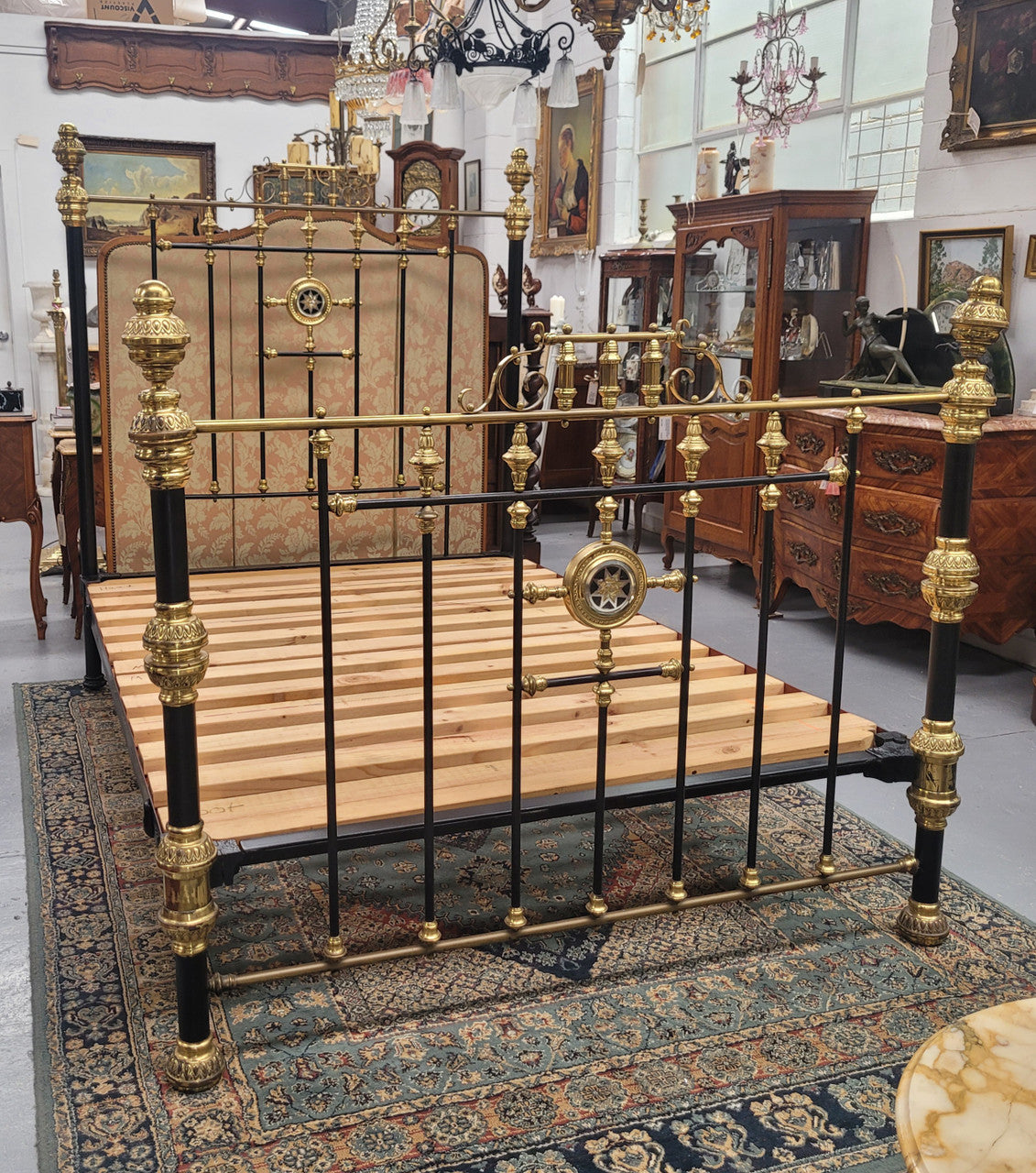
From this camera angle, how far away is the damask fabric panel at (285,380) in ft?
13.3

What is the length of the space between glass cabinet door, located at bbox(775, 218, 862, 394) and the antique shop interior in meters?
0.02

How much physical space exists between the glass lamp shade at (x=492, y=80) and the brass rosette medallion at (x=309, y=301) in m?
1.32

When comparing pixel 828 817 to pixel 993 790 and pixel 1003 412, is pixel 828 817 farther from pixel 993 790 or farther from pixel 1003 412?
pixel 1003 412

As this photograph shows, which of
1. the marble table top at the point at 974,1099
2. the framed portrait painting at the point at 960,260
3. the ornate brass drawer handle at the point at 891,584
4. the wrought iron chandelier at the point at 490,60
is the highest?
the wrought iron chandelier at the point at 490,60

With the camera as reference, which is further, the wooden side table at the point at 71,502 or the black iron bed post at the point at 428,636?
the wooden side table at the point at 71,502

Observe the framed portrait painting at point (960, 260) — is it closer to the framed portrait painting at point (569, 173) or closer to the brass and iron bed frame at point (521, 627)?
the brass and iron bed frame at point (521, 627)

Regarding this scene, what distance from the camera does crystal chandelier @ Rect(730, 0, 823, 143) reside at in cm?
580

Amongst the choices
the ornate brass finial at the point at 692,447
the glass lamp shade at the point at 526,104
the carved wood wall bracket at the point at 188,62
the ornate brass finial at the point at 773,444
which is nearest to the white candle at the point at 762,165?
the glass lamp shade at the point at 526,104

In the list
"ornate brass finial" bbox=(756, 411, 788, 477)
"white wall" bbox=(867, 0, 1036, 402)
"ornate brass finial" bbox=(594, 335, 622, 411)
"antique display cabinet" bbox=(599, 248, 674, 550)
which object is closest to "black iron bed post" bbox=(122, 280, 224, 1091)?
"ornate brass finial" bbox=(594, 335, 622, 411)

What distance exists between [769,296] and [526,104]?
4.48 feet

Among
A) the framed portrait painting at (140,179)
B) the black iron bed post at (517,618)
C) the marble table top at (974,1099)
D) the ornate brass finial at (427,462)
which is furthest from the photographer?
the framed portrait painting at (140,179)

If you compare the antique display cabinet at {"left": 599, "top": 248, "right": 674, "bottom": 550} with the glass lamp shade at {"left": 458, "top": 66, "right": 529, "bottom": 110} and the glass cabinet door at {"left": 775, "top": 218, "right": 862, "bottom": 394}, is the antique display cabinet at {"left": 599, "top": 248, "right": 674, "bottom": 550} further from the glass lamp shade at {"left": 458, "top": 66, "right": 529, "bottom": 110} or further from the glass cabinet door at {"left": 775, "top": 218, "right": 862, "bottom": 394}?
the glass lamp shade at {"left": 458, "top": 66, "right": 529, "bottom": 110}

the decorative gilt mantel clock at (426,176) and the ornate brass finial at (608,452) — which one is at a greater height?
the decorative gilt mantel clock at (426,176)

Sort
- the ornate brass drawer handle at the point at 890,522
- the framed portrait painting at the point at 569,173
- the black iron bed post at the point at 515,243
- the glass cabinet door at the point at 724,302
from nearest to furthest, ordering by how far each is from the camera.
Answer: the black iron bed post at the point at 515,243 → the ornate brass drawer handle at the point at 890,522 → the glass cabinet door at the point at 724,302 → the framed portrait painting at the point at 569,173
